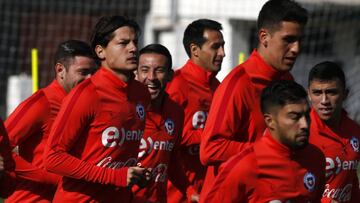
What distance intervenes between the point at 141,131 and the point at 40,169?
3.39ft

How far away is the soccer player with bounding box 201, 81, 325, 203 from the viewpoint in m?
5.56

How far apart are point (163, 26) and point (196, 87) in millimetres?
13386

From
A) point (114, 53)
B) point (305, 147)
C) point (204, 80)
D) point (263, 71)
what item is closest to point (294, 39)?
point (263, 71)

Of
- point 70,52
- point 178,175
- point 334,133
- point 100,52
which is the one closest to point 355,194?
point 334,133

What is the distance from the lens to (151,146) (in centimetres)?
781

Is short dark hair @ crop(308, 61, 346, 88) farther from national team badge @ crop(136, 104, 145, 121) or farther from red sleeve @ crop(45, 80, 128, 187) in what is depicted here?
red sleeve @ crop(45, 80, 128, 187)

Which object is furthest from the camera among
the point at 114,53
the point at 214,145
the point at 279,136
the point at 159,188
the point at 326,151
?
the point at 159,188

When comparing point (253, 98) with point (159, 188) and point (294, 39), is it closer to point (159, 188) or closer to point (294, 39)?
point (294, 39)

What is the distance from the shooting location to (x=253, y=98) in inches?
242

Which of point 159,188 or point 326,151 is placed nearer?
point 326,151

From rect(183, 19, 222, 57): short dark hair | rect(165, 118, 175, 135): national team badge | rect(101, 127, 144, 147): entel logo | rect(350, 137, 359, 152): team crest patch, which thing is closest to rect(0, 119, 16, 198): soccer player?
rect(101, 127, 144, 147): entel logo

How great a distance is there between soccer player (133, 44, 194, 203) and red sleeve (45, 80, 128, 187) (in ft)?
4.42

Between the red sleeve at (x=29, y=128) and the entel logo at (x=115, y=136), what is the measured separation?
3.36 ft

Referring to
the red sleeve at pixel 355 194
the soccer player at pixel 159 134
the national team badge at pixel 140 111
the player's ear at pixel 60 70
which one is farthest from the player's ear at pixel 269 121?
the player's ear at pixel 60 70
